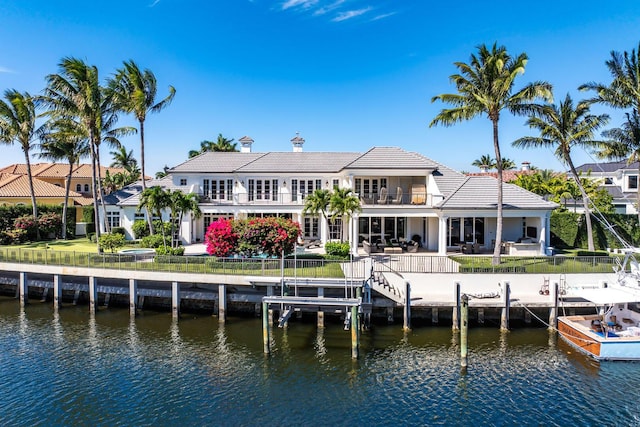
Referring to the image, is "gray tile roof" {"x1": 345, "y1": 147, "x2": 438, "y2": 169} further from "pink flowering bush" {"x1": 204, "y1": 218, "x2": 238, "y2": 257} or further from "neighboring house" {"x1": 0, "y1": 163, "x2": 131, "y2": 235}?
"neighboring house" {"x1": 0, "y1": 163, "x2": 131, "y2": 235}

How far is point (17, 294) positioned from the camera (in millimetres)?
28656

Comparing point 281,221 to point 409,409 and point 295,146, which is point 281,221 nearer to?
point 409,409

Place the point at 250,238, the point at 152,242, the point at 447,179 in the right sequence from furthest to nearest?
the point at 447,179 → the point at 152,242 → the point at 250,238

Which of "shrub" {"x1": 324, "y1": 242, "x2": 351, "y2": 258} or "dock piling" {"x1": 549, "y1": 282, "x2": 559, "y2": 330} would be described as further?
"shrub" {"x1": 324, "y1": 242, "x2": 351, "y2": 258}

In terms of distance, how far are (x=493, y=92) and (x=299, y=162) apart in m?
17.2

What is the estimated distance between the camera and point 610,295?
789 inches

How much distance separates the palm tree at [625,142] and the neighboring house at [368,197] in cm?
567

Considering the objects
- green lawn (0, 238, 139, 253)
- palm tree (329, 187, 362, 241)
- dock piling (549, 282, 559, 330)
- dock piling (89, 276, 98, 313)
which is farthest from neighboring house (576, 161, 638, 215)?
green lawn (0, 238, 139, 253)

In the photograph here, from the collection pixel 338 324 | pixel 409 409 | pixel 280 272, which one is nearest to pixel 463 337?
pixel 409 409

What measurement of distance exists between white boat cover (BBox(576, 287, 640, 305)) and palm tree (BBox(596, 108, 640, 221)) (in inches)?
500

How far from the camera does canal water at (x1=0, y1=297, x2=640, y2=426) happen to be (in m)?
14.2

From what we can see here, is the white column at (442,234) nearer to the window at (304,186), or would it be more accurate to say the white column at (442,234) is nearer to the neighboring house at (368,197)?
the neighboring house at (368,197)

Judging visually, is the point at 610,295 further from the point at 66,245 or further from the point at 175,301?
the point at 66,245

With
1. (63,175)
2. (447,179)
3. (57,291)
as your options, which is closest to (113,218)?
(57,291)
